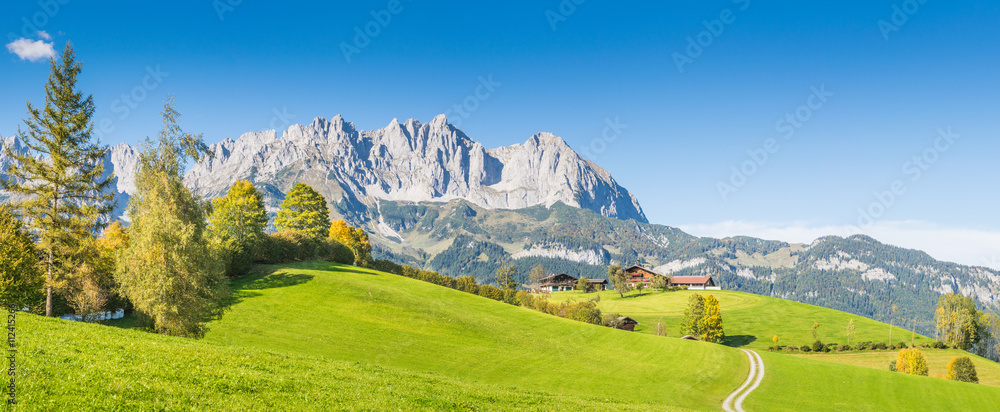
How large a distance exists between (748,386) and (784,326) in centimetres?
9840

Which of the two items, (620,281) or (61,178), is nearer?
(61,178)

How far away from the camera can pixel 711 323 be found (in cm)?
11156

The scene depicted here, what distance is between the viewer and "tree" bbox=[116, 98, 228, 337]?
32.7 meters

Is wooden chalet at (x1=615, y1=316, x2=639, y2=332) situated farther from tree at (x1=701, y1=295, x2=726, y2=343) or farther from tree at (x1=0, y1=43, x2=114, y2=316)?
tree at (x1=0, y1=43, x2=114, y2=316)

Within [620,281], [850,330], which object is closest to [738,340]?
[850,330]

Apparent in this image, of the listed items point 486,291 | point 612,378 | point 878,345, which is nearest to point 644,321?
point 878,345

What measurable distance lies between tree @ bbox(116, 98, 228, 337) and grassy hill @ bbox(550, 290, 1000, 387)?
4118 inches

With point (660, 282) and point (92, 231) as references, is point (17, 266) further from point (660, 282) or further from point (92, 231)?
point (660, 282)

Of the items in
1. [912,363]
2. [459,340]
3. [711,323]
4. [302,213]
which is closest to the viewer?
[459,340]

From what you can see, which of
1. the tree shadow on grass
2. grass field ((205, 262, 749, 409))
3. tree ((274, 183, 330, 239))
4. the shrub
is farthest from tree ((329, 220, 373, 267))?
the tree shadow on grass

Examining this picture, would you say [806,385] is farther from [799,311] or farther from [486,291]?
[799,311]

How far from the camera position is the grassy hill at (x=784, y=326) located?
345 ft

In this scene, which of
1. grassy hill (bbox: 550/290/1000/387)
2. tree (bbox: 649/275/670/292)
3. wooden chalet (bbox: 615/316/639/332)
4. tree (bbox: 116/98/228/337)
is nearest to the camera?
tree (bbox: 116/98/228/337)

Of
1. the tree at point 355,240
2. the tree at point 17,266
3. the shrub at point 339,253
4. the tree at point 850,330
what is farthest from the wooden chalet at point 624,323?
the tree at point 17,266
